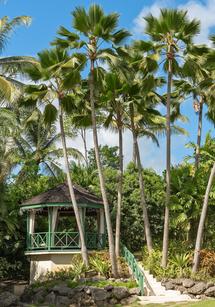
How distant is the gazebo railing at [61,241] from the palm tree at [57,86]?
1914mm

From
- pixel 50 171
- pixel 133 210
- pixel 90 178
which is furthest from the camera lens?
pixel 50 171

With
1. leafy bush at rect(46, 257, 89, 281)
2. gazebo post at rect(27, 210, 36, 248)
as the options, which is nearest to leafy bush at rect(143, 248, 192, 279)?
leafy bush at rect(46, 257, 89, 281)

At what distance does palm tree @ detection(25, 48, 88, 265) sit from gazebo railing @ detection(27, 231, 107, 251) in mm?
→ 1914

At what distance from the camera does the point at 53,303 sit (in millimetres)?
21141

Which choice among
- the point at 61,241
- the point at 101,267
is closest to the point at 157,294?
the point at 101,267

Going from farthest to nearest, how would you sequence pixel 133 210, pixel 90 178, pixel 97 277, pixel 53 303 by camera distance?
1. pixel 90 178
2. pixel 133 210
3. pixel 97 277
4. pixel 53 303

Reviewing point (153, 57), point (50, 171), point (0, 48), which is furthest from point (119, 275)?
point (50, 171)

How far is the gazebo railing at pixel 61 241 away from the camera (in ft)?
84.4

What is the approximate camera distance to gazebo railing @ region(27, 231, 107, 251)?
2572 cm

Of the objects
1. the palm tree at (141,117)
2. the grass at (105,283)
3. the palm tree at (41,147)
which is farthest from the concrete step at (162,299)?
the palm tree at (41,147)

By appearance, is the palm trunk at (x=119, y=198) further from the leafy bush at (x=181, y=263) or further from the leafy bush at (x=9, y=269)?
the leafy bush at (x=9, y=269)

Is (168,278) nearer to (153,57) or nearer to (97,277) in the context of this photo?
(97,277)

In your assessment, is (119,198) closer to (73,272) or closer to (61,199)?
(61,199)

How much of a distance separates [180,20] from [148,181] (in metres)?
10.5
